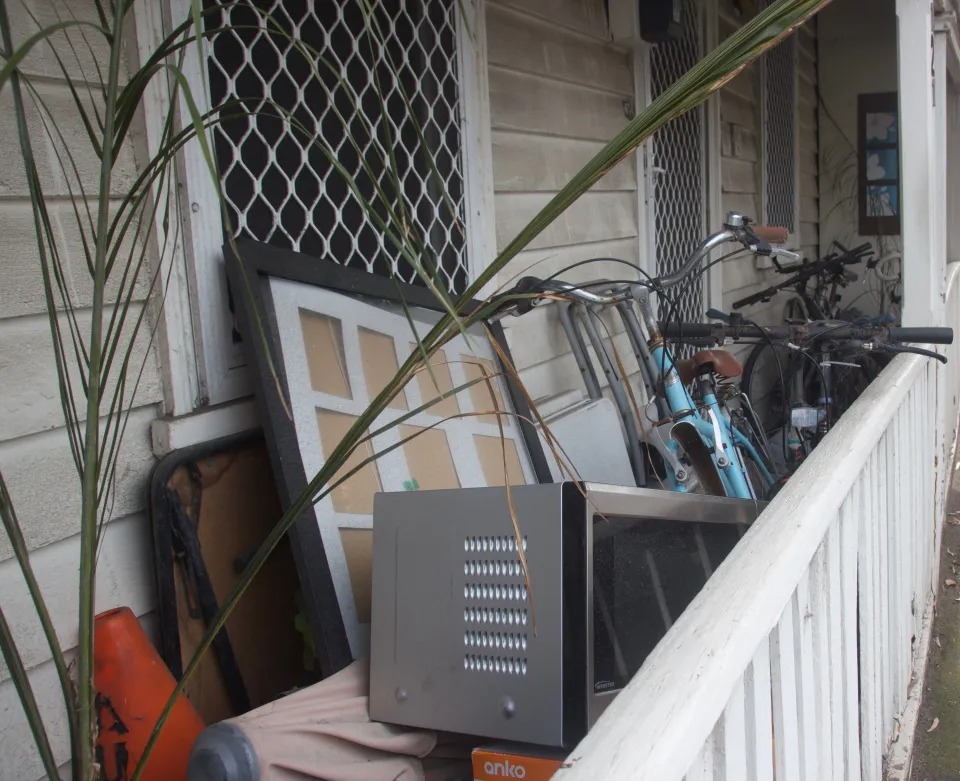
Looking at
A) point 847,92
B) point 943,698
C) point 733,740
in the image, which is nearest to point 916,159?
point 943,698

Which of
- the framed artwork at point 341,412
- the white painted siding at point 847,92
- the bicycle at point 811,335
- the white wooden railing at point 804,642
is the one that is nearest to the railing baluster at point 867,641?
the white wooden railing at point 804,642

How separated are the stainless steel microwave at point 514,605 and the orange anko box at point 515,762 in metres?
0.03

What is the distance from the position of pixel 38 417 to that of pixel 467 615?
85cm

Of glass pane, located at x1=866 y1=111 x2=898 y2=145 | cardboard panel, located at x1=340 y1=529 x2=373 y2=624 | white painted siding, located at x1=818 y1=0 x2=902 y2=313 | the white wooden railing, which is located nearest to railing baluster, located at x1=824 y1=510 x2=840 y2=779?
the white wooden railing

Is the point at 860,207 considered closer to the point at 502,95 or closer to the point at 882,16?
the point at 882,16

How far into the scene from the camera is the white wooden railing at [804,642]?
0.92 meters

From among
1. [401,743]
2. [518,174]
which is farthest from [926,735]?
[518,174]

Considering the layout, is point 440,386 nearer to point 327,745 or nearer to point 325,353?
point 325,353

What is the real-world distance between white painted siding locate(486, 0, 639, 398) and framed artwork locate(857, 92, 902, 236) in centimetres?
516

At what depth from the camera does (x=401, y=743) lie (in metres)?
1.64

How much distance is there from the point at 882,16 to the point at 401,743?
8.63 metres

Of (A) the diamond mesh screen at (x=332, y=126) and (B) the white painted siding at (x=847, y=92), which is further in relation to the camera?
(B) the white painted siding at (x=847, y=92)

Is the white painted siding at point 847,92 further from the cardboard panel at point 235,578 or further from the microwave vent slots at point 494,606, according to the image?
the microwave vent slots at point 494,606

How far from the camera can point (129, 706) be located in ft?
5.41
